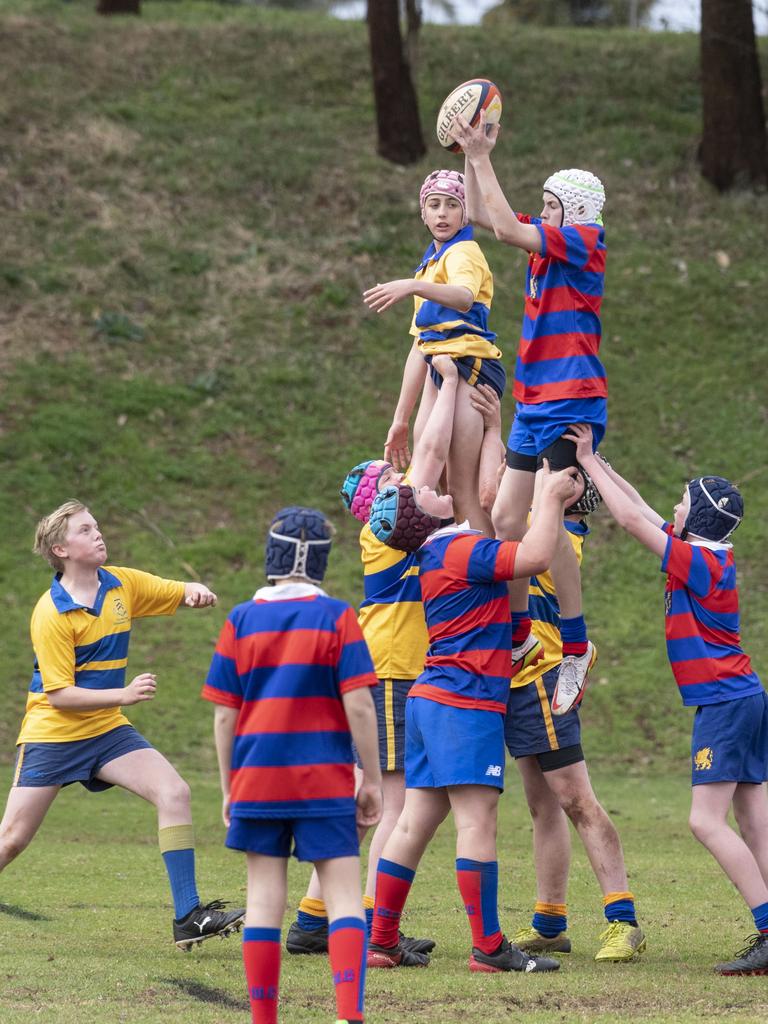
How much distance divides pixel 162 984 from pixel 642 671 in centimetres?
921

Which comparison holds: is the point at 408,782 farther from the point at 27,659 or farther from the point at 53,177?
the point at 53,177

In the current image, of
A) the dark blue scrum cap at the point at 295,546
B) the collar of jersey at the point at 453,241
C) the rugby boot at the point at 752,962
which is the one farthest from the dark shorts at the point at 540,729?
the collar of jersey at the point at 453,241

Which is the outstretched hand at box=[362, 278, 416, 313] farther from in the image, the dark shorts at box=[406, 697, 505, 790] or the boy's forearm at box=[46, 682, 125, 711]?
the boy's forearm at box=[46, 682, 125, 711]

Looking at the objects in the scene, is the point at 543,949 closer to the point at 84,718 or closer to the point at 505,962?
the point at 505,962

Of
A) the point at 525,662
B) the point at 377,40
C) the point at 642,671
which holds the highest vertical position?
the point at 377,40

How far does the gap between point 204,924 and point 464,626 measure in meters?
1.83

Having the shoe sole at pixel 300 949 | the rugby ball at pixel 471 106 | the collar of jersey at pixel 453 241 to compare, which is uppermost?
the rugby ball at pixel 471 106

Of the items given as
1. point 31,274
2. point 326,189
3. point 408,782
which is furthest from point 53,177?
point 408,782

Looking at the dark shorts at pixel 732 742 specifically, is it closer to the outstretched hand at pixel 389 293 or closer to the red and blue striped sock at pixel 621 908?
the red and blue striped sock at pixel 621 908

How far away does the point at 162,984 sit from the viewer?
589 cm

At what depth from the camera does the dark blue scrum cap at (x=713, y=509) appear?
259 inches

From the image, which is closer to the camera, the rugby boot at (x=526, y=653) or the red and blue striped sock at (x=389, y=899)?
the red and blue striped sock at (x=389, y=899)

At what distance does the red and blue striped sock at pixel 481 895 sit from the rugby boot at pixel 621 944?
Answer: 0.68m

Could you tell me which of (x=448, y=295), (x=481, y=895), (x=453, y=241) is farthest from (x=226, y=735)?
(x=453, y=241)
